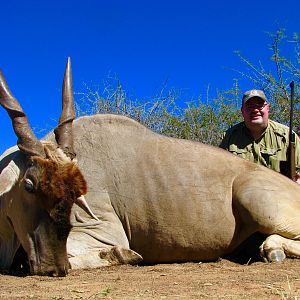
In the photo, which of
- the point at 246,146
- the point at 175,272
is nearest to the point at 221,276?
the point at 175,272

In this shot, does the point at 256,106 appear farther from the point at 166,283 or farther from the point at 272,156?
the point at 166,283

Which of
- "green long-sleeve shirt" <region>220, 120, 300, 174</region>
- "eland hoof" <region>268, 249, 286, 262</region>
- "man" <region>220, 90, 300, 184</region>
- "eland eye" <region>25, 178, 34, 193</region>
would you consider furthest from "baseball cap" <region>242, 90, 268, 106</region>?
"eland eye" <region>25, 178, 34, 193</region>

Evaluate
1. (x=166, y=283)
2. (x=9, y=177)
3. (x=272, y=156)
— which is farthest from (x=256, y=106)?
(x=166, y=283)

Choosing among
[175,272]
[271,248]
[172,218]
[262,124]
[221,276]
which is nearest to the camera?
[221,276]

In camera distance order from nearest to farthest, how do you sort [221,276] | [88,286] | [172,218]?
1. [88,286]
2. [221,276]
3. [172,218]

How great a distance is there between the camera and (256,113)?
6.49 m

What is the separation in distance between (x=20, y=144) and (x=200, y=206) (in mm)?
1664

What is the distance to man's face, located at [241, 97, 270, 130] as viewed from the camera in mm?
6469

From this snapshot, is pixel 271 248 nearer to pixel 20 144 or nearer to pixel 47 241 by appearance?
pixel 47 241

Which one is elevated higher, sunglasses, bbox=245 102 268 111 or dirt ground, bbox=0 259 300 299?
sunglasses, bbox=245 102 268 111

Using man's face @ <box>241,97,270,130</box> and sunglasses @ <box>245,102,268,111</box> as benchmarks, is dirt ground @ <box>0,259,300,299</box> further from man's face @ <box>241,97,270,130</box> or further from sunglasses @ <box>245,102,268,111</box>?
sunglasses @ <box>245,102,268,111</box>

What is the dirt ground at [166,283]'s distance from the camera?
3.10m

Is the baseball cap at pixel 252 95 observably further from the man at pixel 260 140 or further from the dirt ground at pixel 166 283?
the dirt ground at pixel 166 283

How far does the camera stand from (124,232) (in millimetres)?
4965
